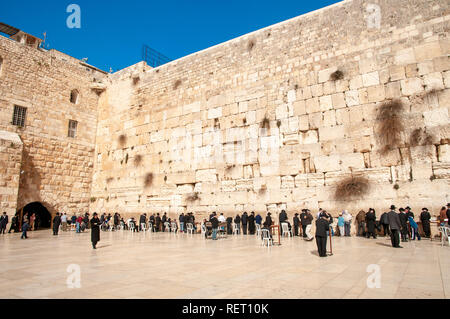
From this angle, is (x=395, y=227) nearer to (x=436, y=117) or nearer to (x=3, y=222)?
(x=436, y=117)

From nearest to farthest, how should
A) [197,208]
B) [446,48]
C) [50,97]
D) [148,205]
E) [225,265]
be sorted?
[225,265], [446,48], [197,208], [148,205], [50,97]

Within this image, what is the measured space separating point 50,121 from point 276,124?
12116mm

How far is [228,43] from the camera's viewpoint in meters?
14.0

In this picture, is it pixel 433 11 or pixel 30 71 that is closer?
pixel 433 11

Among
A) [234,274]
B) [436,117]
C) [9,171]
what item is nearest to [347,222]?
[436,117]

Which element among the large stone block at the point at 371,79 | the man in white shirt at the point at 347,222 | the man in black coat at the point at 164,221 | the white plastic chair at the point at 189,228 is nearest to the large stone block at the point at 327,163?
the man in white shirt at the point at 347,222

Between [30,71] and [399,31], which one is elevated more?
[30,71]

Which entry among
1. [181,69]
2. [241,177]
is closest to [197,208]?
[241,177]

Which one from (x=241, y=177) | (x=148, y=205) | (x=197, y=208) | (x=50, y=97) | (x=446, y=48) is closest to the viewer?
(x=446, y=48)

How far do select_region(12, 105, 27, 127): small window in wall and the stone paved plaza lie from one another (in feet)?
34.4

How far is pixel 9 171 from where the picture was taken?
529 inches

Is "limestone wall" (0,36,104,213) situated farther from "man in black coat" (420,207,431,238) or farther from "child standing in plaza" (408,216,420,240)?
"man in black coat" (420,207,431,238)

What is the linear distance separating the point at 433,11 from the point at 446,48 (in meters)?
1.41

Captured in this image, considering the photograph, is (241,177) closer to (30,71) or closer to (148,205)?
(148,205)
